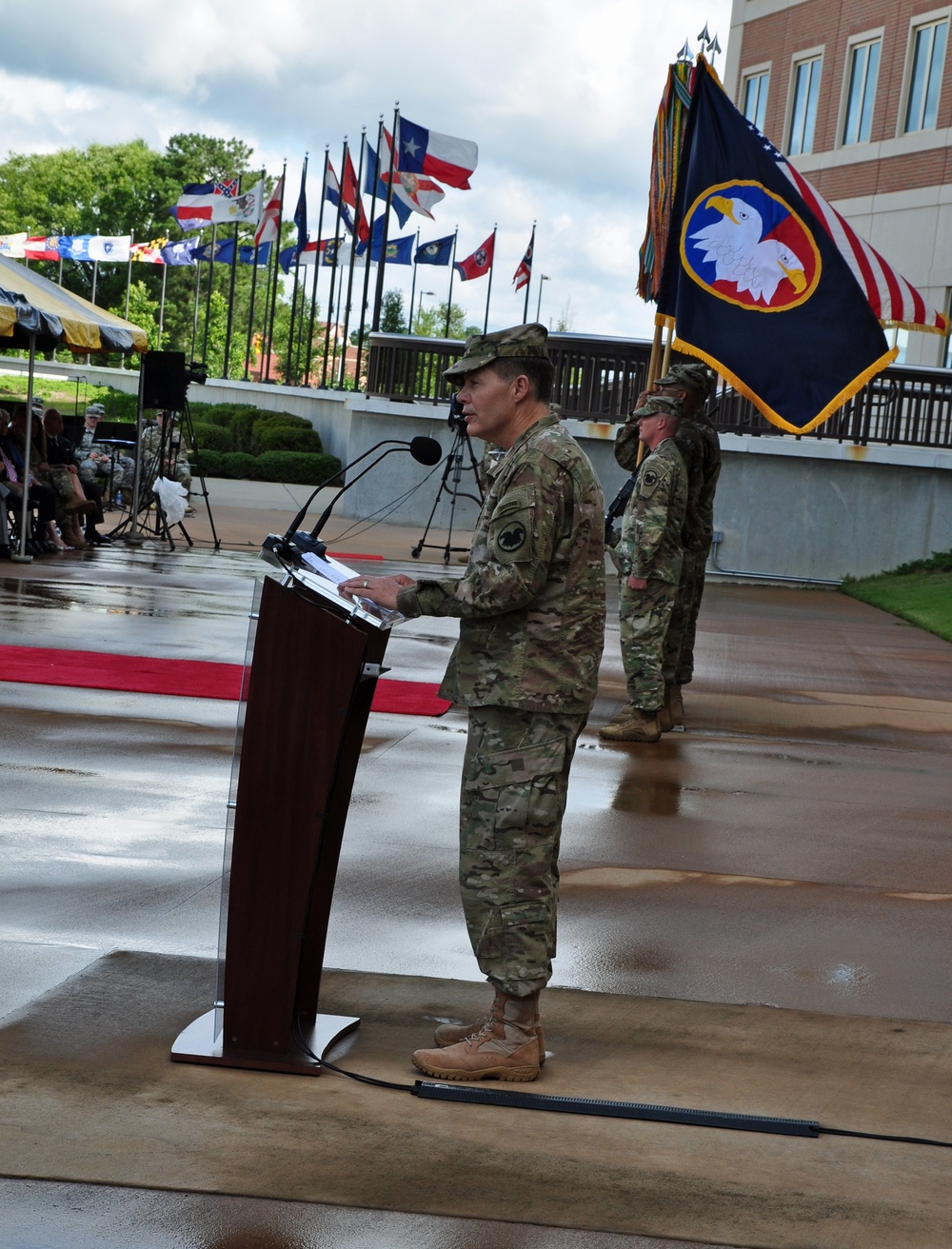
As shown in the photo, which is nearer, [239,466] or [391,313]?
[239,466]

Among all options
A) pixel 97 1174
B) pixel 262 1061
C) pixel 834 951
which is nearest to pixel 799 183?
pixel 834 951

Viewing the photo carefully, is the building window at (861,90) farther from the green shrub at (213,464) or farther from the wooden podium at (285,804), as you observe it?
the wooden podium at (285,804)

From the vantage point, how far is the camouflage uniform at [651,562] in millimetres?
8055

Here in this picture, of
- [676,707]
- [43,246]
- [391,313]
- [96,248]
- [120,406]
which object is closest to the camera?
[676,707]

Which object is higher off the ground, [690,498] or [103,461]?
[690,498]

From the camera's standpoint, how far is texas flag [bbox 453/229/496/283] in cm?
4403

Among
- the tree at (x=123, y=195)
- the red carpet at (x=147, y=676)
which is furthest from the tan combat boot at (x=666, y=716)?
the tree at (x=123, y=195)

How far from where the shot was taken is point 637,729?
8.61 m

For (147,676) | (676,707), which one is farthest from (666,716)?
(147,676)

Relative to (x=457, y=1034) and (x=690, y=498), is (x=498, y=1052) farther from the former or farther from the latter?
(x=690, y=498)

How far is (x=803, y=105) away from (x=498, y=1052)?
98.9ft

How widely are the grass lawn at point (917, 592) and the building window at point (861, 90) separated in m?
11.4

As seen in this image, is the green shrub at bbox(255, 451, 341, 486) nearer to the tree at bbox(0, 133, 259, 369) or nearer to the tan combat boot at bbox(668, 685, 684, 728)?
the tan combat boot at bbox(668, 685, 684, 728)

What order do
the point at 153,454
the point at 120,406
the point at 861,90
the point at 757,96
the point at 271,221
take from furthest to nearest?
1. the point at 120,406
2. the point at 271,221
3. the point at 757,96
4. the point at 861,90
5. the point at 153,454
